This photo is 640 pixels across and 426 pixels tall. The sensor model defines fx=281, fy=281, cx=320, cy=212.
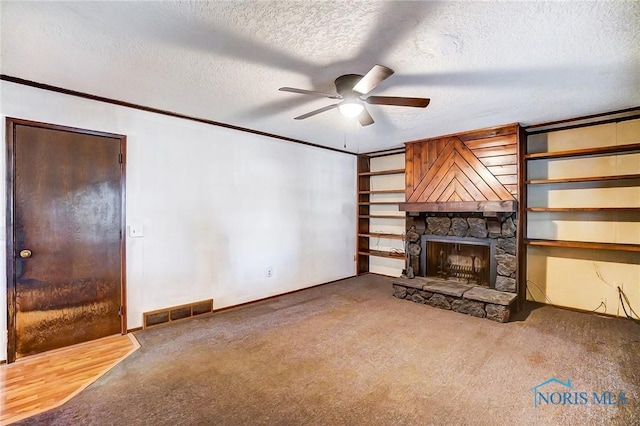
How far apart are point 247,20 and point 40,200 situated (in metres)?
2.51

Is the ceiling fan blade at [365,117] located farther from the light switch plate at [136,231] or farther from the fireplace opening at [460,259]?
the light switch plate at [136,231]

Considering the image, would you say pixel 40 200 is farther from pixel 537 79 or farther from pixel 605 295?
pixel 605 295

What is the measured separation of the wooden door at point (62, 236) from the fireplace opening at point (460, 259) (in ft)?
13.6

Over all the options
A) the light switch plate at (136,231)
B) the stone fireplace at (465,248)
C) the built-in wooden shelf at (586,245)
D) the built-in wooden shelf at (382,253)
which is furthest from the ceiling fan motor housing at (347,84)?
the built-in wooden shelf at (382,253)

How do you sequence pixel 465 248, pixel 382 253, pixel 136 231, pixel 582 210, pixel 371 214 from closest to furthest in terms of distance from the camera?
pixel 136 231 < pixel 582 210 < pixel 465 248 < pixel 382 253 < pixel 371 214

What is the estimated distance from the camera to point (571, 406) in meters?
1.90

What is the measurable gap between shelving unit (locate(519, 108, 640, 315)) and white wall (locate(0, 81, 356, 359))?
122 inches

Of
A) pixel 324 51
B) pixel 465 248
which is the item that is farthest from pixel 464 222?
pixel 324 51

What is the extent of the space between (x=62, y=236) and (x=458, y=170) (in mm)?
4728

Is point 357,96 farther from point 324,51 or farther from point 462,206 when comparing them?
point 462,206

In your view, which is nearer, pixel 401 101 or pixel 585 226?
pixel 401 101

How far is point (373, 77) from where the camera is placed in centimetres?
197

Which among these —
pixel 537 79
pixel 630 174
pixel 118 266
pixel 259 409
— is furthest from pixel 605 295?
pixel 118 266

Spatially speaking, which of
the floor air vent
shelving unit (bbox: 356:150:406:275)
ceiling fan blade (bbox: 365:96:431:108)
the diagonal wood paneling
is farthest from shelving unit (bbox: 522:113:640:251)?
the floor air vent
